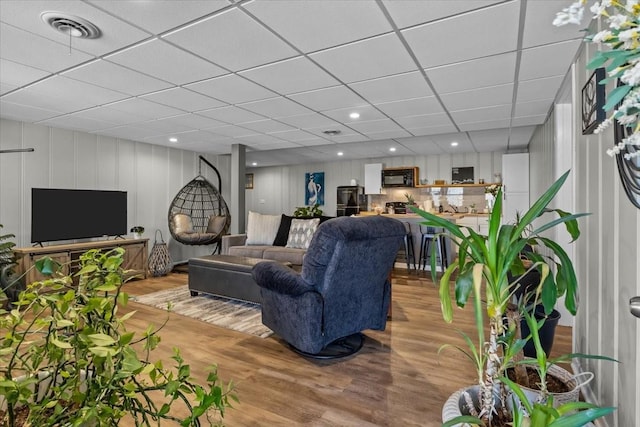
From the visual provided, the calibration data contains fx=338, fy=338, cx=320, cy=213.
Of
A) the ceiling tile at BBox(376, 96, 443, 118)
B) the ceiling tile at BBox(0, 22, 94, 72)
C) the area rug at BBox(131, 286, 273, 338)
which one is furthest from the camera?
the ceiling tile at BBox(376, 96, 443, 118)

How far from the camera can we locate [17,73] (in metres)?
2.90

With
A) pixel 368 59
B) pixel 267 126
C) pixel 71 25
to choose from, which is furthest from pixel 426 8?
pixel 267 126

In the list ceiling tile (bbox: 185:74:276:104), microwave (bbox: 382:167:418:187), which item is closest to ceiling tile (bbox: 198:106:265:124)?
ceiling tile (bbox: 185:74:276:104)

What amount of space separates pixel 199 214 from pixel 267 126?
328 centimetres

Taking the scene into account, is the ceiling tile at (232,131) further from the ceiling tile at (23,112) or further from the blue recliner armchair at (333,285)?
the blue recliner armchair at (333,285)

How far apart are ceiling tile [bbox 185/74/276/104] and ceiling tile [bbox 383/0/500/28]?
153 cm

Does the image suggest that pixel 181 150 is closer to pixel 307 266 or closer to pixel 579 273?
pixel 307 266

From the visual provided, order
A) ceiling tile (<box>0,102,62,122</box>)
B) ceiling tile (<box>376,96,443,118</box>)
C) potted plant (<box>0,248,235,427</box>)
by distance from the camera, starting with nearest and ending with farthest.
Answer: potted plant (<box>0,248,235,427</box>)
ceiling tile (<box>376,96,443,118</box>)
ceiling tile (<box>0,102,62,122</box>)

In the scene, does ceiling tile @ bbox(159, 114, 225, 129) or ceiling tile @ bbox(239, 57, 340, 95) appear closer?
ceiling tile @ bbox(239, 57, 340, 95)

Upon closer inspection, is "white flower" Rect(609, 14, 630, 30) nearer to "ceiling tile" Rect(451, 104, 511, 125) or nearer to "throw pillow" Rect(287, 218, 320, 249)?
"ceiling tile" Rect(451, 104, 511, 125)

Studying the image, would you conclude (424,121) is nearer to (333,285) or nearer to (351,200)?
(333,285)

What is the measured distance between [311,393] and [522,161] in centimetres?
627

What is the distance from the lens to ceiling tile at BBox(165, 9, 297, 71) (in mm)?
2105

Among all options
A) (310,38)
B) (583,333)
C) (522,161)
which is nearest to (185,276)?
(310,38)
